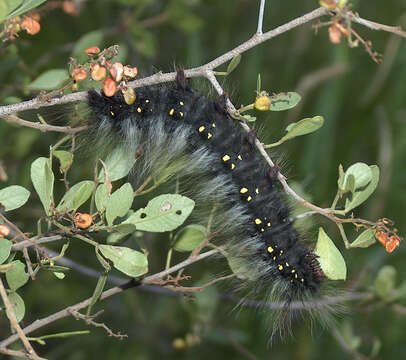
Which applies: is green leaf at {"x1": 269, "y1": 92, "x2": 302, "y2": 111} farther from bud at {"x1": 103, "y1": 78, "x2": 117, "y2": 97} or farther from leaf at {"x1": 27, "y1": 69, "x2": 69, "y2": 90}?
leaf at {"x1": 27, "y1": 69, "x2": 69, "y2": 90}

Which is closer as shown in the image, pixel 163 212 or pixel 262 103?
pixel 163 212

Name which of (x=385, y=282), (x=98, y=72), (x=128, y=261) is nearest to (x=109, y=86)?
(x=98, y=72)

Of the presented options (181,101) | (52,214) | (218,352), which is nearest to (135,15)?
(181,101)

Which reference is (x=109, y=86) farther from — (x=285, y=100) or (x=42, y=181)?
(x=285, y=100)

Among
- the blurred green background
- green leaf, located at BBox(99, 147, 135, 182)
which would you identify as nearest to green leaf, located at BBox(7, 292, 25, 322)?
green leaf, located at BBox(99, 147, 135, 182)

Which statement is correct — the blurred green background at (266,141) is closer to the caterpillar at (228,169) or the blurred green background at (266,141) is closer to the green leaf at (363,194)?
the caterpillar at (228,169)

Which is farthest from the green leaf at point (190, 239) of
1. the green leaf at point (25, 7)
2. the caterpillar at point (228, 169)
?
the green leaf at point (25, 7)
